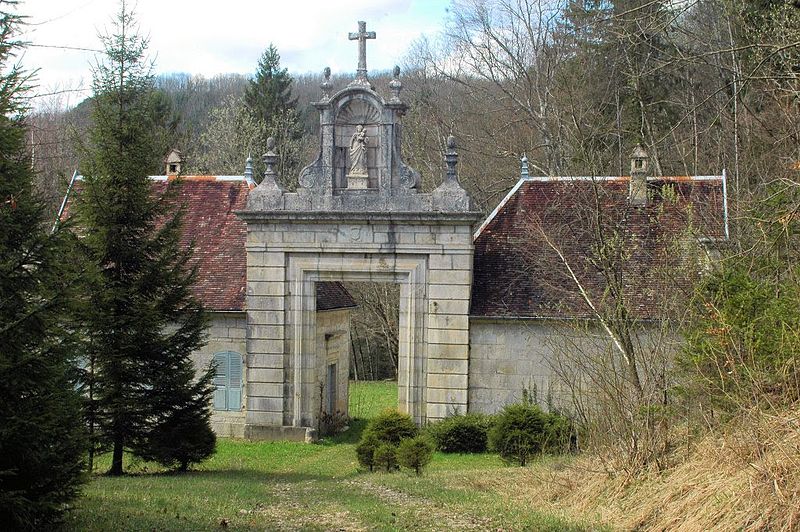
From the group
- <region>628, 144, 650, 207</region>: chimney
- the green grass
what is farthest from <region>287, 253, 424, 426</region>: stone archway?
the green grass

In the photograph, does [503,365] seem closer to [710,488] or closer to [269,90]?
[710,488]

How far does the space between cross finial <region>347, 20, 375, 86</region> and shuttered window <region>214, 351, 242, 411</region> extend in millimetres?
6515

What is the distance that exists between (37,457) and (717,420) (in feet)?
22.1

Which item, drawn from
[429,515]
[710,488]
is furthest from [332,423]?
[710,488]

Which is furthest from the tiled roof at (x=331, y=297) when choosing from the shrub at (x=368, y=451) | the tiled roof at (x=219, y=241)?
the shrub at (x=368, y=451)

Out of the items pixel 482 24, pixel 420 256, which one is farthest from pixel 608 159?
pixel 420 256

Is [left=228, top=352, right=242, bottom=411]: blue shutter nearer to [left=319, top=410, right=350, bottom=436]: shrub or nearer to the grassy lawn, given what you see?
[left=319, top=410, right=350, bottom=436]: shrub

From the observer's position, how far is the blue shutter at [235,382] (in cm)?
2120

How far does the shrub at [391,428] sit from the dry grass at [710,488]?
5.35m

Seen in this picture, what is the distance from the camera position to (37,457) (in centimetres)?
908

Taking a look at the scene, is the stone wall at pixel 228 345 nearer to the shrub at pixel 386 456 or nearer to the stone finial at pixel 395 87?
the shrub at pixel 386 456

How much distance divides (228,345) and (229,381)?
798 mm

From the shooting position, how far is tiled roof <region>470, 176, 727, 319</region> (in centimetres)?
1978

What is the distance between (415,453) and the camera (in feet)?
52.2
